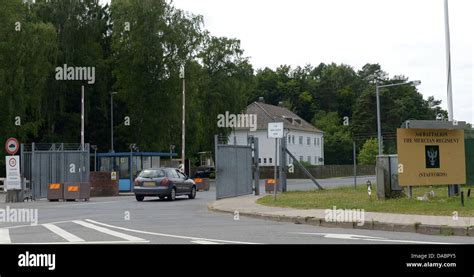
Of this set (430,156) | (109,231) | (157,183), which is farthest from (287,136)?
(109,231)

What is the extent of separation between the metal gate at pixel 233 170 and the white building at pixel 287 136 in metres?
53.6

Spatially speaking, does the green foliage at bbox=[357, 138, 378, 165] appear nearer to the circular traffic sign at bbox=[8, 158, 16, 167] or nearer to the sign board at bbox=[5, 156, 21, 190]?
the sign board at bbox=[5, 156, 21, 190]

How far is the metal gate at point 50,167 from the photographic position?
32906 millimetres

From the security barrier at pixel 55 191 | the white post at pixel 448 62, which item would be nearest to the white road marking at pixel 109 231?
the white post at pixel 448 62

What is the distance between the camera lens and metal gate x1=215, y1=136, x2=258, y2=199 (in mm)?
27609

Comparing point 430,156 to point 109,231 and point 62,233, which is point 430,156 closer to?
point 109,231

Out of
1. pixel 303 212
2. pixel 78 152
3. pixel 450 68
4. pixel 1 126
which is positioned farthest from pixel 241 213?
pixel 1 126

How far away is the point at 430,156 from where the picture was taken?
2152cm

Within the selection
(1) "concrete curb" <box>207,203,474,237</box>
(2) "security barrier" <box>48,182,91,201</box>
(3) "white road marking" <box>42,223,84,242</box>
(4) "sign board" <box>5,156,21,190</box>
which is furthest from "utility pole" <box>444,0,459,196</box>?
(4) "sign board" <box>5,156,21,190</box>

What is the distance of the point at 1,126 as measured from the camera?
5084 cm

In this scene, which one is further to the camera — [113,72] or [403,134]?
[113,72]
